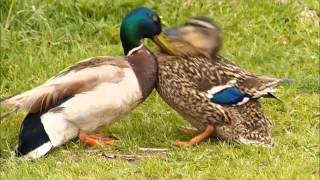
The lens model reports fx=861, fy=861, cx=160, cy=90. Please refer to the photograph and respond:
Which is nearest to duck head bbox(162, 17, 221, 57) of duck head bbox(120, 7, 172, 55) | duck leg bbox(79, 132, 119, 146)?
duck head bbox(120, 7, 172, 55)

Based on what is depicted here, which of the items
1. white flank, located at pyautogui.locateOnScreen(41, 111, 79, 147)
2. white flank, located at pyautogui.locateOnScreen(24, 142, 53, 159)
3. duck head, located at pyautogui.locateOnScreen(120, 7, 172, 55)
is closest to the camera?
white flank, located at pyautogui.locateOnScreen(24, 142, 53, 159)

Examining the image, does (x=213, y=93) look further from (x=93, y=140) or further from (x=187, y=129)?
(x=93, y=140)

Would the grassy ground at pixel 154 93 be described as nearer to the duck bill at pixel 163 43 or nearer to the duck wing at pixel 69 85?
the duck wing at pixel 69 85

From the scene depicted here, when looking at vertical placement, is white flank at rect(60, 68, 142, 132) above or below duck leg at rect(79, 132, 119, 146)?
above

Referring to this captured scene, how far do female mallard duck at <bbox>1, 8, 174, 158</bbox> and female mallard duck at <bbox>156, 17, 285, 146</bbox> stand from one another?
0.17 m

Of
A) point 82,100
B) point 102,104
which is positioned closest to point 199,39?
point 102,104

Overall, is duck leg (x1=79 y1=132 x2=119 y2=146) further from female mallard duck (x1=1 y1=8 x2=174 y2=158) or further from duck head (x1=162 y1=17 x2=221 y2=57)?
duck head (x1=162 y1=17 x2=221 y2=57)

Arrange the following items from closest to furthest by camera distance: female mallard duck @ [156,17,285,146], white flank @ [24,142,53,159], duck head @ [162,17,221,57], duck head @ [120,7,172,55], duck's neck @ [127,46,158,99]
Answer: white flank @ [24,142,53,159]
female mallard duck @ [156,17,285,146]
duck's neck @ [127,46,158,99]
duck head @ [162,17,221,57]
duck head @ [120,7,172,55]

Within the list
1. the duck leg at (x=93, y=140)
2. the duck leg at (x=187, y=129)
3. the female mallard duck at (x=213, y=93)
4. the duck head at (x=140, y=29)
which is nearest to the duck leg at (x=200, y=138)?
the female mallard duck at (x=213, y=93)

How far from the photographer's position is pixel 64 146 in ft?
19.1

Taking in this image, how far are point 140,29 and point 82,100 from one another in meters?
0.76

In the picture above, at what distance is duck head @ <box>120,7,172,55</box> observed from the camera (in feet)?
20.0

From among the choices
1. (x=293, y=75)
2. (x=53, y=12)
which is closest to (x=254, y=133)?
(x=293, y=75)

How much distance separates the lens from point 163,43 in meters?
6.08
